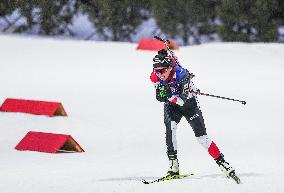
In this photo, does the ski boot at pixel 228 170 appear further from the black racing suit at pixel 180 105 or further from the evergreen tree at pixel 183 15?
the evergreen tree at pixel 183 15

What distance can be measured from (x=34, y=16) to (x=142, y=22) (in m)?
4.08

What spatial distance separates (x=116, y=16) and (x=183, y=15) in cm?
244

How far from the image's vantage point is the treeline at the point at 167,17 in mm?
22984

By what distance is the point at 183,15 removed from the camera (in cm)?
2436

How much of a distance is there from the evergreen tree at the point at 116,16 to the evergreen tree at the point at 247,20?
3.43 metres

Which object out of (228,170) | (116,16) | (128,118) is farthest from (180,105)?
(116,16)

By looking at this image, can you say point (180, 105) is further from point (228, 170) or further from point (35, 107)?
point (35, 107)

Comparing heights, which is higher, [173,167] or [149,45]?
[149,45]

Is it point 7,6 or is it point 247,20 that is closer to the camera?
point 247,20

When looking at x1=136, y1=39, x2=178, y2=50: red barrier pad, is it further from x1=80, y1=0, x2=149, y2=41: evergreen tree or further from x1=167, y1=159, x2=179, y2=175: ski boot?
x1=167, y1=159, x2=179, y2=175: ski boot

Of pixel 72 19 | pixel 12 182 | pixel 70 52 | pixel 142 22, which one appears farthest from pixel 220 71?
pixel 12 182

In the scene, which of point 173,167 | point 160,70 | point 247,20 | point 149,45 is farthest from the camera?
point 247,20

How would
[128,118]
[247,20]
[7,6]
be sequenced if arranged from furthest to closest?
[7,6] → [247,20] → [128,118]

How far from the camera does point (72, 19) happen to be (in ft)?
85.4
